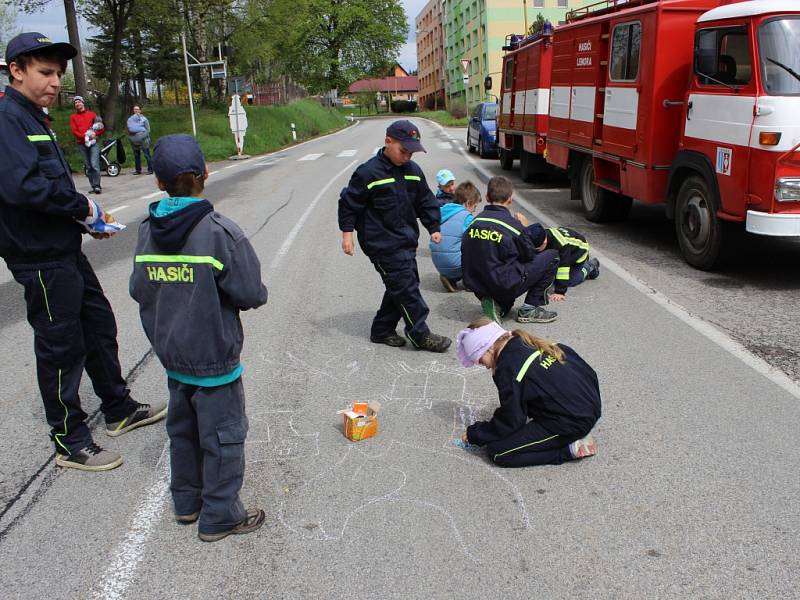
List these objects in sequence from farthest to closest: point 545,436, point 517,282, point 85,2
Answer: point 85,2, point 517,282, point 545,436

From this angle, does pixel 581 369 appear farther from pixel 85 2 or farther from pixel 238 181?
pixel 85 2

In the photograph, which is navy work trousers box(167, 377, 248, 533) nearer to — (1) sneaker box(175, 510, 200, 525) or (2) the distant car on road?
(1) sneaker box(175, 510, 200, 525)

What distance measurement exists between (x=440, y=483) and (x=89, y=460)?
193 centimetres

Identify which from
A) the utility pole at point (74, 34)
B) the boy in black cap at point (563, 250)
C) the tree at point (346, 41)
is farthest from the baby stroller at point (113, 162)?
the tree at point (346, 41)

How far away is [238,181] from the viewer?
18.6m

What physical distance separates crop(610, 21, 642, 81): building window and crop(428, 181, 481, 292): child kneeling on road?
319 cm

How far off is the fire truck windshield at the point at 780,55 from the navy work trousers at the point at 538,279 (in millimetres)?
2672

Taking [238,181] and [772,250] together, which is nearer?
[772,250]

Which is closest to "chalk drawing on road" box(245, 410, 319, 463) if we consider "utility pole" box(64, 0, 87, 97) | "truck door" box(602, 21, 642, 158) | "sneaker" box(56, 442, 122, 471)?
"sneaker" box(56, 442, 122, 471)

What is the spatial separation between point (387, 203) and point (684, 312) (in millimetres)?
2979

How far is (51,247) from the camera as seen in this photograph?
12.1 feet

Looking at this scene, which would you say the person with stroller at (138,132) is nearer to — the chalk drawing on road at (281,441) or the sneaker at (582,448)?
the chalk drawing on road at (281,441)

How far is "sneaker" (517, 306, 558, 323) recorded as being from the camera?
6.30m

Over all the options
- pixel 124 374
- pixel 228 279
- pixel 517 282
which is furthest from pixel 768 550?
pixel 124 374
